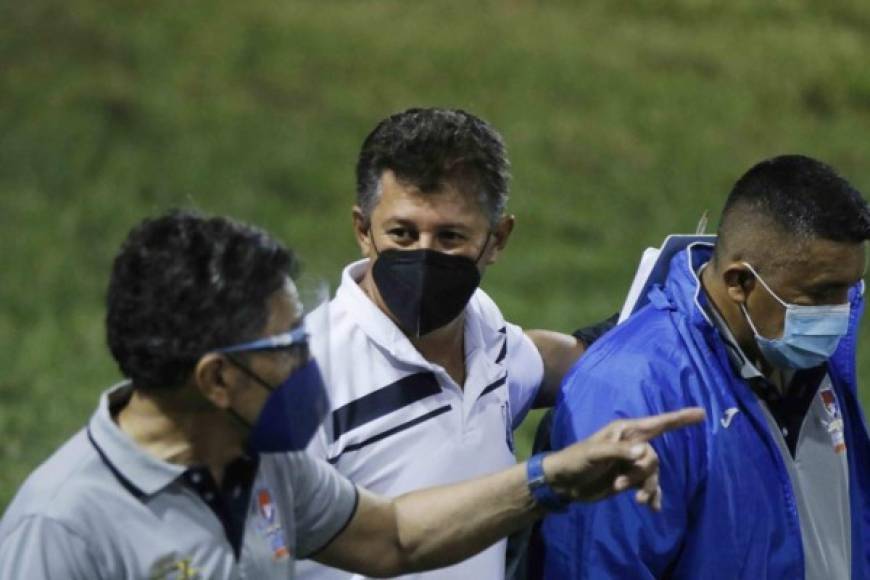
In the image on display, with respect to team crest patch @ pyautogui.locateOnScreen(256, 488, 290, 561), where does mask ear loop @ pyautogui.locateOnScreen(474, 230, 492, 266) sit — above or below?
above

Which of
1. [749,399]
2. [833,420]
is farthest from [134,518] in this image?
[833,420]

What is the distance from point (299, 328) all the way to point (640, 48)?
16.1 m

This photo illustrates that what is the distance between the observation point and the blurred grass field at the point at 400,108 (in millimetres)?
16328

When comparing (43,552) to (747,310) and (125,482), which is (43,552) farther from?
(747,310)

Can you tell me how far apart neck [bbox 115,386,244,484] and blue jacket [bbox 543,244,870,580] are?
3.66ft

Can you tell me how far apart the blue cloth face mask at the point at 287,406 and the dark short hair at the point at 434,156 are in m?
1.12

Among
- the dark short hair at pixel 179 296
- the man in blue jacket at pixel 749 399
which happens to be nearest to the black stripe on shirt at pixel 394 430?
the man in blue jacket at pixel 749 399

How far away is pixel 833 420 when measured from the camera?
17.6ft

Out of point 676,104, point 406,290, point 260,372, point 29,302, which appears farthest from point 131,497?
point 676,104

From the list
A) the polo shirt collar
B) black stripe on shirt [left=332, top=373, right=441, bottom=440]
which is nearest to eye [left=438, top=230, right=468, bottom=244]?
black stripe on shirt [left=332, top=373, right=441, bottom=440]

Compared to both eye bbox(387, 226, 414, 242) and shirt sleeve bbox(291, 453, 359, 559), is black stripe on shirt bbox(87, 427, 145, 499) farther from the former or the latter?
eye bbox(387, 226, 414, 242)

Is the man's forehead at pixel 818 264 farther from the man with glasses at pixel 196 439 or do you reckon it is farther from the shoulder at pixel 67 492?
the shoulder at pixel 67 492

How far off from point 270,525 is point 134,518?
A: 35cm

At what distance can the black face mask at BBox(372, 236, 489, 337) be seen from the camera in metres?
5.10
